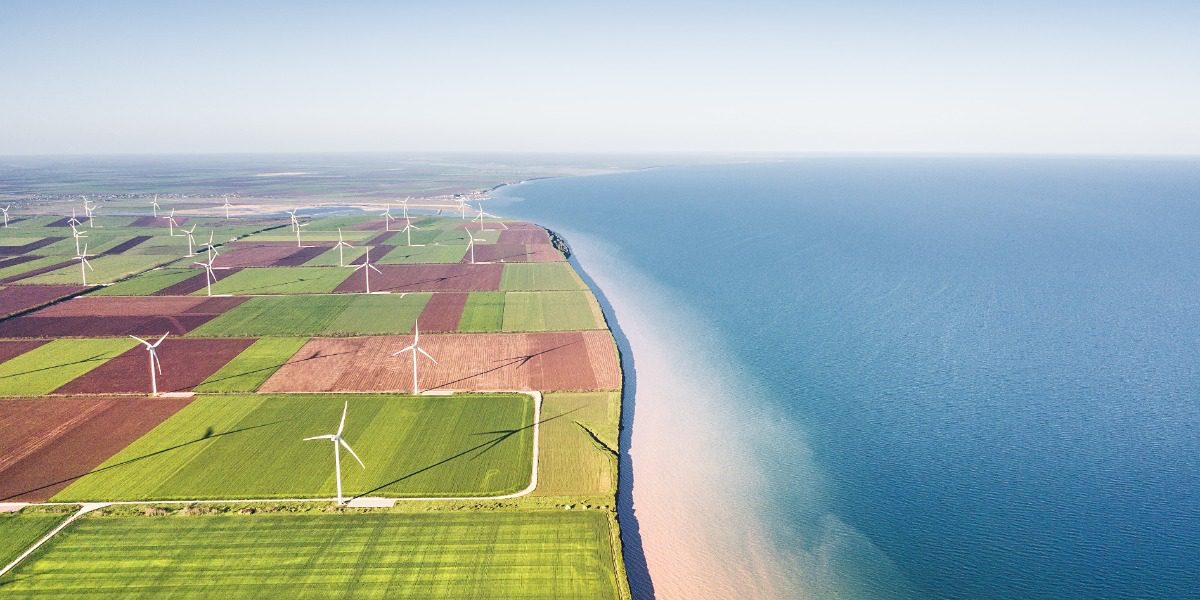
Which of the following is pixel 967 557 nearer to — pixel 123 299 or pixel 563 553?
pixel 563 553

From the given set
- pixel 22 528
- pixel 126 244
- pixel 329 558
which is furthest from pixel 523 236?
pixel 329 558

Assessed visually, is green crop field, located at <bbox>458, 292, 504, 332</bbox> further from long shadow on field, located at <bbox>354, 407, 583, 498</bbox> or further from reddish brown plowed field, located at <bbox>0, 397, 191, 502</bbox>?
reddish brown plowed field, located at <bbox>0, 397, 191, 502</bbox>

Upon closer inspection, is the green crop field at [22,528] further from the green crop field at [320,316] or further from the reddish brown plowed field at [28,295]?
the reddish brown plowed field at [28,295]

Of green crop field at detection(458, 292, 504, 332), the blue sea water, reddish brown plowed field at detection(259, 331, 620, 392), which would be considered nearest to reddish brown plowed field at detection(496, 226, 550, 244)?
the blue sea water

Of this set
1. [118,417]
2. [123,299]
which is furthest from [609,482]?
[123,299]

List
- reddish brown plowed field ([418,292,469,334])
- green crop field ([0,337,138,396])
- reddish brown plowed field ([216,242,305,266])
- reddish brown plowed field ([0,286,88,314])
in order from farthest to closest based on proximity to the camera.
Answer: reddish brown plowed field ([216,242,305,266]) < reddish brown plowed field ([0,286,88,314]) < reddish brown plowed field ([418,292,469,334]) < green crop field ([0,337,138,396])

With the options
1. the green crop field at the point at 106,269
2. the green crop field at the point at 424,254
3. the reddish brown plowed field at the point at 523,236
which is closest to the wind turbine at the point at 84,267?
the green crop field at the point at 106,269
